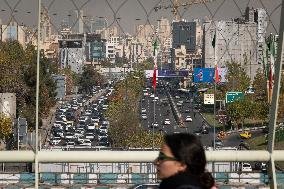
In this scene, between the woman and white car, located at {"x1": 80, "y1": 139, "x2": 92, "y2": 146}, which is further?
white car, located at {"x1": 80, "y1": 139, "x2": 92, "y2": 146}

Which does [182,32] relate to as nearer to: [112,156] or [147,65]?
[147,65]

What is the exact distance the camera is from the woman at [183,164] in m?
1.57

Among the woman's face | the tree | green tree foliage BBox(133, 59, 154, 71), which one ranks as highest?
green tree foliage BBox(133, 59, 154, 71)

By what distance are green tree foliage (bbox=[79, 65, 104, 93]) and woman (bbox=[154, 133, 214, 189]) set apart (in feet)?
127

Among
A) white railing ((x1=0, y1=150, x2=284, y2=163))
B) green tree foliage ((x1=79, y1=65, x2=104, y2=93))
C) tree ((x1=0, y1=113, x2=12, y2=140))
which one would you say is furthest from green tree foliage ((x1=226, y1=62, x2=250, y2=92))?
green tree foliage ((x1=79, y1=65, x2=104, y2=93))

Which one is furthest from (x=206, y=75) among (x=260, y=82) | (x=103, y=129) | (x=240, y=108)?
(x=103, y=129)

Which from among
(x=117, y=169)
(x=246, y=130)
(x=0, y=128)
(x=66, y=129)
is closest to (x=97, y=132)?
(x=66, y=129)

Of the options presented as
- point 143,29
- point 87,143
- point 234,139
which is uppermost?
point 143,29

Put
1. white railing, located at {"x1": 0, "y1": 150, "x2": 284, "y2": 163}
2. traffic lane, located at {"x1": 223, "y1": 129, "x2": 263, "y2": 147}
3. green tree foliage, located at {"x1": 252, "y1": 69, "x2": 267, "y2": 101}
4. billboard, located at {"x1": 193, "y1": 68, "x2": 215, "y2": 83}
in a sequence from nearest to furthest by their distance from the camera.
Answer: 1. white railing, located at {"x1": 0, "y1": 150, "x2": 284, "y2": 163}
2. green tree foliage, located at {"x1": 252, "y1": 69, "x2": 267, "y2": 101}
3. billboard, located at {"x1": 193, "y1": 68, "x2": 215, "y2": 83}
4. traffic lane, located at {"x1": 223, "y1": 129, "x2": 263, "y2": 147}

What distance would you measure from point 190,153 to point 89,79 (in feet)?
141

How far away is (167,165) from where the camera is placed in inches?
63.7

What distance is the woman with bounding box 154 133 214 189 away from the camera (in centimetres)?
157

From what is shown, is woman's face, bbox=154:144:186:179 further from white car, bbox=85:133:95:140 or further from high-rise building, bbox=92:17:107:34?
white car, bbox=85:133:95:140

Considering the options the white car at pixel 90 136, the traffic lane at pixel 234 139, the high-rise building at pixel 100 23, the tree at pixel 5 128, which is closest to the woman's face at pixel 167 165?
the high-rise building at pixel 100 23
